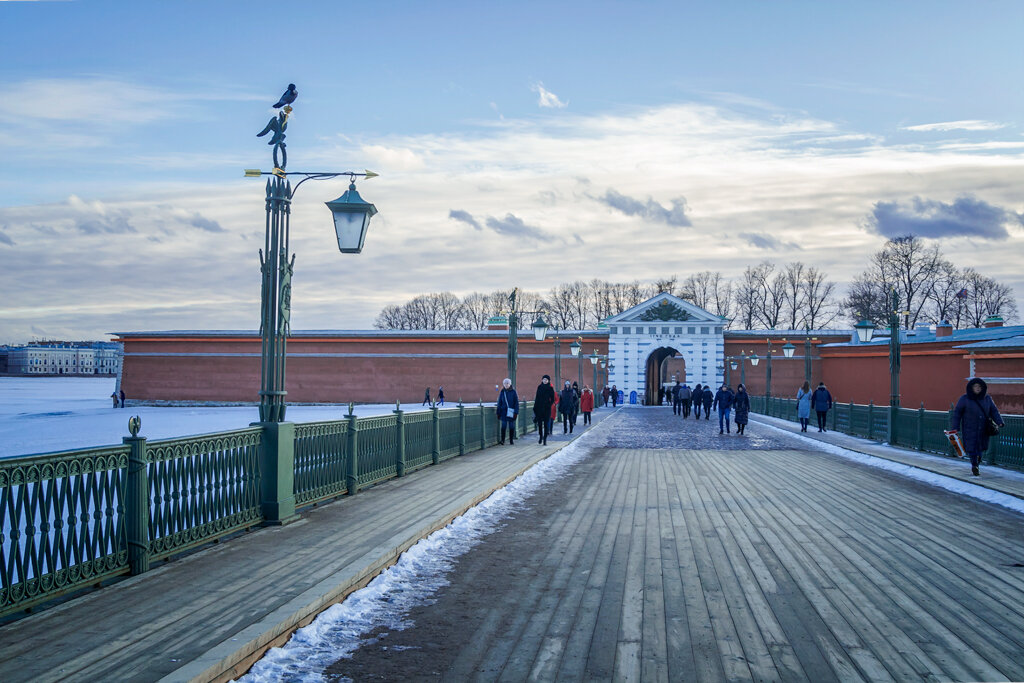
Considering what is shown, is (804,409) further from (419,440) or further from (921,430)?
(419,440)

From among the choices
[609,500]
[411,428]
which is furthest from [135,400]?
[609,500]

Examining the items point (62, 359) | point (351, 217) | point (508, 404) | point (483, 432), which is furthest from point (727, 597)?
point (62, 359)

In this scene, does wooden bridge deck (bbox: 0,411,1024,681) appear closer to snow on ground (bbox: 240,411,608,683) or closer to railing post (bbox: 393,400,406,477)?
snow on ground (bbox: 240,411,608,683)

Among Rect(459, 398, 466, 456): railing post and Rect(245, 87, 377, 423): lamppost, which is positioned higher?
Rect(245, 87, 377, 423): lamppost

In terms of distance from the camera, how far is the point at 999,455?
53.7 feet

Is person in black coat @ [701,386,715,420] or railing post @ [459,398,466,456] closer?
railing post @ [459,398,466,456]

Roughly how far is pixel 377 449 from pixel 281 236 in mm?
4179

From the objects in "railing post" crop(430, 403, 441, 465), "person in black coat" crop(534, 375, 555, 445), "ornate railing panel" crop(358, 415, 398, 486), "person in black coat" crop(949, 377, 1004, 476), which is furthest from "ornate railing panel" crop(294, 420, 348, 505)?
"person in black coat" crop(534, 375, 555, 445)

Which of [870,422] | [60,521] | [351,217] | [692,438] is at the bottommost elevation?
[692,438]

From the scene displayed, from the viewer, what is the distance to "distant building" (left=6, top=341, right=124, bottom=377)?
178875 mm

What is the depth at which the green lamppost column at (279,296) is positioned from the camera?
9156 millimetres

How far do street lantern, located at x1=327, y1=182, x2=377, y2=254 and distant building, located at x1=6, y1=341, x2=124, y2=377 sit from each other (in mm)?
184202

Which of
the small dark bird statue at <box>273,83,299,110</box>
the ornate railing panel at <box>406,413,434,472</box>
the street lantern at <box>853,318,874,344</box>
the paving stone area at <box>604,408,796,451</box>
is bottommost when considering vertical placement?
the paving stone area at <box>604,408,796,451</box>

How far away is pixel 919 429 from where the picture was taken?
20.6 meters
